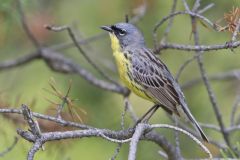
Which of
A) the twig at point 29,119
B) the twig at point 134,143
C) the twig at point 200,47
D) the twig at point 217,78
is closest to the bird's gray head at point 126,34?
the twig at point 200,47

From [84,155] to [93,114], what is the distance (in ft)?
1.22

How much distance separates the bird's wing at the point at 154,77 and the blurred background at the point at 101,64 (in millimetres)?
445

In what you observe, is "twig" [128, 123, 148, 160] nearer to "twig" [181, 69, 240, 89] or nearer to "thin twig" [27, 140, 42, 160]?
"thin twig" [27, 140, 42, 160]

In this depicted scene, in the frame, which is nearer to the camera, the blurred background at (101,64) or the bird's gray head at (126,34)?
the bird's gray head at (126,34)

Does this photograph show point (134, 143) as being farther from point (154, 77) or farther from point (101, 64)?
point (101, 64)

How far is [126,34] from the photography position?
4.11 metres

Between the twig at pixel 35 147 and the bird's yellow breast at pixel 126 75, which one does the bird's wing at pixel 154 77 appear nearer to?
the bird's yellow breast at pixel 126 75

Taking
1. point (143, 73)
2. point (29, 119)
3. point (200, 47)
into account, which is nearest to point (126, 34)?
point (143, 73)

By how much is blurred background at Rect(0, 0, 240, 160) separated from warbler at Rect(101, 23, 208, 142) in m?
0.25

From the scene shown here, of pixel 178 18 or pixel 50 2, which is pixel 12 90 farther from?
pixel 178 18

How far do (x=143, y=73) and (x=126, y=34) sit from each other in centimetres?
33

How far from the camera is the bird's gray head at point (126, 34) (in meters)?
4.08

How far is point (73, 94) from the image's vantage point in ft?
14.8

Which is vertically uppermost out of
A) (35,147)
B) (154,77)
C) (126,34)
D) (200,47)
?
(200,47)
